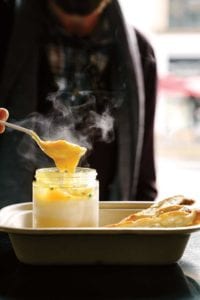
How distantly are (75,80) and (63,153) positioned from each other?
78 cm

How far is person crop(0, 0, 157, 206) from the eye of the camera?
5.70 ft

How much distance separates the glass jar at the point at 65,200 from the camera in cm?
98

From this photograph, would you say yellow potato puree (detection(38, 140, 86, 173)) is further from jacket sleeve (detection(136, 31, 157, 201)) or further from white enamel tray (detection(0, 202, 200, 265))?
jacket sleeve (detection(136, 31, 157, 201))

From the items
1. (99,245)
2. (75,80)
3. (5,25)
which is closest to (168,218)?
(99,245)

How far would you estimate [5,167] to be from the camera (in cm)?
175

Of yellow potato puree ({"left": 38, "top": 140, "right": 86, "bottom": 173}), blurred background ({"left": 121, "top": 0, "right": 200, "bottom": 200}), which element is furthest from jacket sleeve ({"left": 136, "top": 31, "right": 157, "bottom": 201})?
blurred background ({"left": 121, "top": 0, "right": 200, "bottom": 200})

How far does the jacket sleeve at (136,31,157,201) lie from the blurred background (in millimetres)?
1921

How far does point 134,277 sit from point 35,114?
38.3 inches

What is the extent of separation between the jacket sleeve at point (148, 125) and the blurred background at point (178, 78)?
1.92 meters

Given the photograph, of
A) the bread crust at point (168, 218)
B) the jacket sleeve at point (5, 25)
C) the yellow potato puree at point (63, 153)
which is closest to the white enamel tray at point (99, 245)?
the bread crust at point (168, 218)

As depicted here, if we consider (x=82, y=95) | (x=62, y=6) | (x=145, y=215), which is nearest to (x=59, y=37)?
(x=62, y=6)

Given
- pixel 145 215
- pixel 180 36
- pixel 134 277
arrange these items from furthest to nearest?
pixel 180 36 → pixel 145 215 → pixel 134 277

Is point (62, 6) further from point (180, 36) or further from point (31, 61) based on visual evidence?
point (180, 36)

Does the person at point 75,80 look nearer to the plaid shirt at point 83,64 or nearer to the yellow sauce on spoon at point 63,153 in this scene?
the plaid shirt at point 83,64
